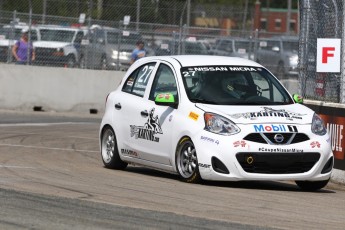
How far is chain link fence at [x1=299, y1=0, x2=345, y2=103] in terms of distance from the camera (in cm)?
1513

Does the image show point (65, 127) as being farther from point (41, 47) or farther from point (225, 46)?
point (225, 46)

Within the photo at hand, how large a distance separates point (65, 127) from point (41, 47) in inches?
248

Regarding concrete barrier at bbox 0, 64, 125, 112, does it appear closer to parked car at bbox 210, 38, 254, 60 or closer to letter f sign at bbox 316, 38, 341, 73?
parked car at bbox 210, 38, 254, 60

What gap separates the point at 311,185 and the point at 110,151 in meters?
2.99

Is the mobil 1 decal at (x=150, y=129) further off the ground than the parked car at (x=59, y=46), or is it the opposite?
the parked car at (x=59, y=46)

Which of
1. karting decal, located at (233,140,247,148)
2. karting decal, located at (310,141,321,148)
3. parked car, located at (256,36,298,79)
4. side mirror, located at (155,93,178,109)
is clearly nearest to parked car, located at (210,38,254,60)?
parked car, located at (256,36,298,79)

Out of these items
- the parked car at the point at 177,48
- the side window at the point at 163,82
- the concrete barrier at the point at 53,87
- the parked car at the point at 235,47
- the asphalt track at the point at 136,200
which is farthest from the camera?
the parked car at the point at 235,47

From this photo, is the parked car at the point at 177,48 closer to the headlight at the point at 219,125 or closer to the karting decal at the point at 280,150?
the headlight at the point at 219,125

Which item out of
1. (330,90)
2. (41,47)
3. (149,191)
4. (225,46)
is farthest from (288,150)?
(225,46)

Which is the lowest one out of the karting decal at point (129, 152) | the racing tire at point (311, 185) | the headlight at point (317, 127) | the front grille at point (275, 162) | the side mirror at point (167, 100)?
the racing tire at point (311, 185)

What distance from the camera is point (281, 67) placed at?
30.9m

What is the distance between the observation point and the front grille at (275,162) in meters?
12.1

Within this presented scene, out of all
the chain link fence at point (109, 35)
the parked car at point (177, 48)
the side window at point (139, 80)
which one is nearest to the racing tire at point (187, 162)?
the side window at point (139, 80)

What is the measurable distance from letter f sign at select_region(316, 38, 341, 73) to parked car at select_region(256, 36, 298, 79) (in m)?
14.8
